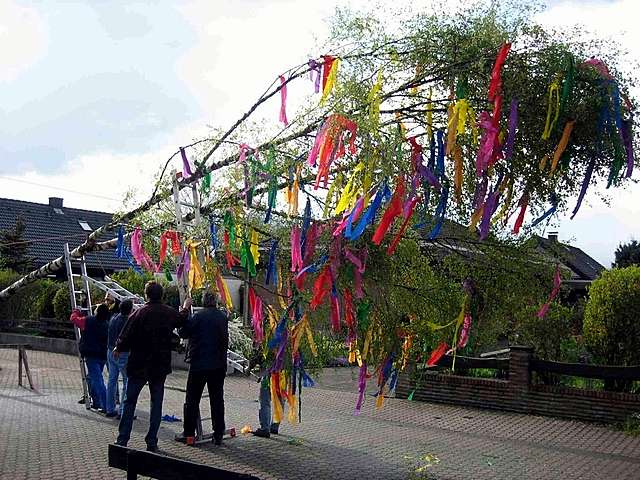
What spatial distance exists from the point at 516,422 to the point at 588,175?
635 centimetres

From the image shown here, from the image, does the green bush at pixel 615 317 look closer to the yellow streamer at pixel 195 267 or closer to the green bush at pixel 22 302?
the yellow streamer at pixel 195 267

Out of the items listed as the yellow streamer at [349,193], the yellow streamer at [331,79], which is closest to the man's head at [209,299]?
the yellow streamer at [349,193]

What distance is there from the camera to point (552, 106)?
249 inches

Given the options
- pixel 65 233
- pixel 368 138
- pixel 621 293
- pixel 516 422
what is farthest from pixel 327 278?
pixel 65 233

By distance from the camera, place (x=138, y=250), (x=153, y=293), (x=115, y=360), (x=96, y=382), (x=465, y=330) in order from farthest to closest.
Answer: (x=96, y=382)
(x=115, y=360)
(x=138, y=250)
(x=465, y=330)
(x=153, y=293)

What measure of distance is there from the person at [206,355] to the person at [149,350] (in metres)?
0.39

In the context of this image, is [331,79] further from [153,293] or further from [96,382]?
[96,382]

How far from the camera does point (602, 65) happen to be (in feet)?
20.5

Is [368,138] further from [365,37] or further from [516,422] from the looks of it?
[516,422]

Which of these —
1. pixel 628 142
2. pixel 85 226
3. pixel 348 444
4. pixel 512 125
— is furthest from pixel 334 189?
pixel 85 226

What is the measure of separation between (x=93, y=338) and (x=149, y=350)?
313cm

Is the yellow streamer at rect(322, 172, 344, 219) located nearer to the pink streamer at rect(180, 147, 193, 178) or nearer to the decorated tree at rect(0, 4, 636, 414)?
the decorated tree at rect(0, 4, 636, 414)

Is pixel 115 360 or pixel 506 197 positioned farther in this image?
pixel 115 360

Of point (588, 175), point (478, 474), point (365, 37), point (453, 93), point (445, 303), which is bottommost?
point (478, 474)
